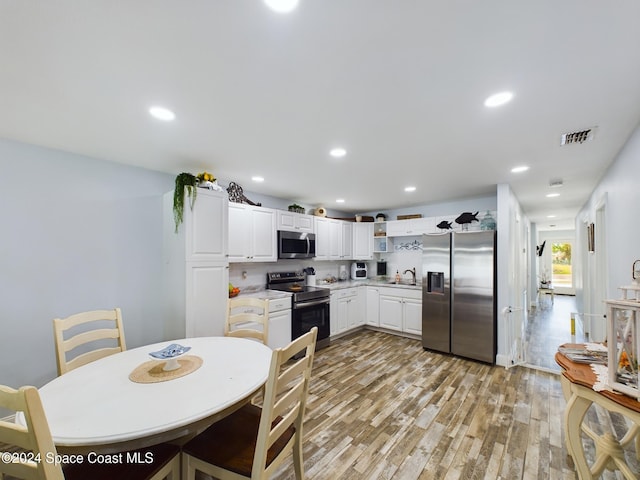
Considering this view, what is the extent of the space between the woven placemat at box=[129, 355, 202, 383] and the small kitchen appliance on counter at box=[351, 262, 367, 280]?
4197 mm

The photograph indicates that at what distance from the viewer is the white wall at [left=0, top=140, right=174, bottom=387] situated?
227cm

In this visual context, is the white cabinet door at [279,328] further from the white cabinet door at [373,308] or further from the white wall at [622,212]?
the white wall at [622,212]

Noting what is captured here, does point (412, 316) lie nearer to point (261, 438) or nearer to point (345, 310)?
point (345, 310)

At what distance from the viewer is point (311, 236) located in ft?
15.0

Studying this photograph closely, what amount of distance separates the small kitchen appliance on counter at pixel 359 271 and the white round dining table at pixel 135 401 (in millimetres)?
4016

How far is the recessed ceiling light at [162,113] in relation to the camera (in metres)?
1.80

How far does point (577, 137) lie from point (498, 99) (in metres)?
1.13

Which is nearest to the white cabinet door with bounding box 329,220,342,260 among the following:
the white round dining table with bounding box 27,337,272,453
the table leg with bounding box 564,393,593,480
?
the white round dining table with bounding box 27,337,272,453

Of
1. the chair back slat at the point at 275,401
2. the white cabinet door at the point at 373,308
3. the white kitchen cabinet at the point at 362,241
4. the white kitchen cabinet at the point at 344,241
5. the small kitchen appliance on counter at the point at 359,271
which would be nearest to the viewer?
the chair back slat at the point at 275,401

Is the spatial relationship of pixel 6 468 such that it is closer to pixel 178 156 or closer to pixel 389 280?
pixel 178 156

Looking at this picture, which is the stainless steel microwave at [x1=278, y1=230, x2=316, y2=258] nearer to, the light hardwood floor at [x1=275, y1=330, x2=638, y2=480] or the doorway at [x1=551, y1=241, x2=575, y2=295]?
the light hardwood floor at [x1=275, y1=330, x2=638, y2=480]

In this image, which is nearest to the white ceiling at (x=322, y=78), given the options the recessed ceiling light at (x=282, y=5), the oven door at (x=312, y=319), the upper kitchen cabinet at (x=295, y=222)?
the recessed ceiling light at (x=282, y=5)

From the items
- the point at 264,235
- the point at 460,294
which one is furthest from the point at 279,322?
the point at 460,294

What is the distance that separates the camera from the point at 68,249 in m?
2.54
